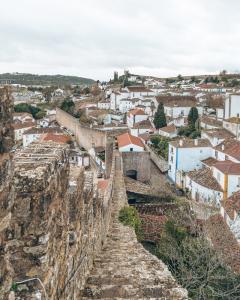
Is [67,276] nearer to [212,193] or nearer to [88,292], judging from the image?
[88,292]

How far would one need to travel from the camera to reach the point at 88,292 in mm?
5734

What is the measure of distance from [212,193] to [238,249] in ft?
31.9

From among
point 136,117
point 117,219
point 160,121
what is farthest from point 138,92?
point 117,219

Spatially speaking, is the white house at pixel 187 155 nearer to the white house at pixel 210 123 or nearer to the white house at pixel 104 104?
the white house at pixel 210 123

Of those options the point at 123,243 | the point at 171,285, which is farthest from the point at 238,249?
the point at 171,285

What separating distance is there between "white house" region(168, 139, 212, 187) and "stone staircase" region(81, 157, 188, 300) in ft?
67.9

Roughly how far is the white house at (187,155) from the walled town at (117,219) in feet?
0.23

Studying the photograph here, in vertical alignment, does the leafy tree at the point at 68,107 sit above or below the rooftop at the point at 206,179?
above

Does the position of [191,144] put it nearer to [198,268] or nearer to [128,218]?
[128,218]

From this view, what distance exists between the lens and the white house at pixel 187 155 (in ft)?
100

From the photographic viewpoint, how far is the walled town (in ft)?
10.4

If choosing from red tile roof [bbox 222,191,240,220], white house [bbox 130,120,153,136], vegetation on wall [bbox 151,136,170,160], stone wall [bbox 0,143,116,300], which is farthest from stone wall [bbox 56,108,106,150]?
stone wall [bbox 0,143,116,300]

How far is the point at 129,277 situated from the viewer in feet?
22.1

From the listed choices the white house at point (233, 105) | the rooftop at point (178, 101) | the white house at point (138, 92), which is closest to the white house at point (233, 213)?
the white house at point (233, 105)
